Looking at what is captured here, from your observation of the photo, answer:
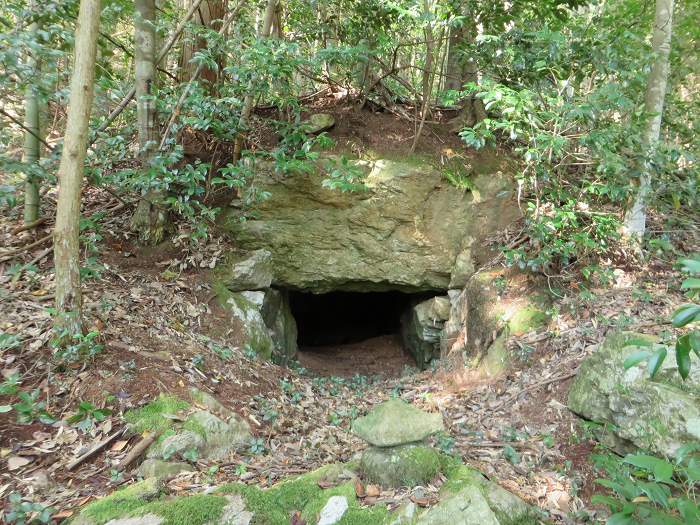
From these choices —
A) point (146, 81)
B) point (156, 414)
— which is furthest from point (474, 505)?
point (146, 81)

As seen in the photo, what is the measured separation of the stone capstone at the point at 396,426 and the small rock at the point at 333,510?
385 millimetres

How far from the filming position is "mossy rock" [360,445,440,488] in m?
2.82

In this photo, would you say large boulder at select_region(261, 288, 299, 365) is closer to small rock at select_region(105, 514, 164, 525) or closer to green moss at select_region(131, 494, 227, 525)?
green moss at select_region(131, 494, 227, 525)

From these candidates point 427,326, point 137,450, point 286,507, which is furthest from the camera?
point 427,326

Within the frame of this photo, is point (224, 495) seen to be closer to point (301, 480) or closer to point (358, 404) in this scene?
point (301, 480)

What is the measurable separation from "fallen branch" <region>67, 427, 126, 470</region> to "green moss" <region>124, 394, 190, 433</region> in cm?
10

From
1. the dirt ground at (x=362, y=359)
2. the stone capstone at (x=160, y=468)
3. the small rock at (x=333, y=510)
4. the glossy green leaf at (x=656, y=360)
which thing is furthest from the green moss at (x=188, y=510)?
the dirt ground at (x=362, y=359)

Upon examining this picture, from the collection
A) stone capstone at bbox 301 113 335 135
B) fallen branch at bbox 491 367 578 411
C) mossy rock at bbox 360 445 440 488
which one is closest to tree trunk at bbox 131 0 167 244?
stone capstone at bbox 301 113 335 135

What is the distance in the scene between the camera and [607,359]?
372 centimetres

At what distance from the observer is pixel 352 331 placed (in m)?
10.6

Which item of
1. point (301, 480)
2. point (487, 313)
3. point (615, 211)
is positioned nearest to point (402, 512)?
point (301, 480)

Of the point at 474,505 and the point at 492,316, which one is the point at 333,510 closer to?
the point at 474,505

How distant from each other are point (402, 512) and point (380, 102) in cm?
606

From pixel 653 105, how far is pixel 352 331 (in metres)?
7.23
